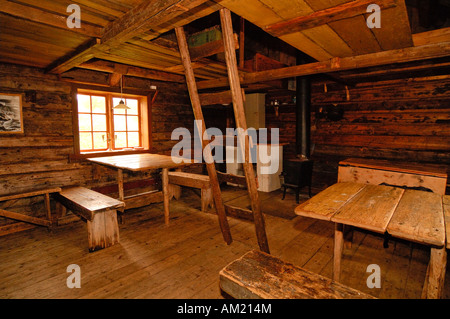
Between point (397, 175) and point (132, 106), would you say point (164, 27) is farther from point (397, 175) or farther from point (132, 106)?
point (397, 175)

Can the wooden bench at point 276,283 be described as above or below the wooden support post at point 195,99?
Result: below

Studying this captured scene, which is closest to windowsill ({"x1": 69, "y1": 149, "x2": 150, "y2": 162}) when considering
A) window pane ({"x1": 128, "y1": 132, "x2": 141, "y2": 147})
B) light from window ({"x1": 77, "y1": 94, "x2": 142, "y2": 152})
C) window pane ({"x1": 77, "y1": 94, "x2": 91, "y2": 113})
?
light from window ({"x1": 77, "y1": 94, "x2": 142, "y2": 152})

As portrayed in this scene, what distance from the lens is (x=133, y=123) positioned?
21.0 ft

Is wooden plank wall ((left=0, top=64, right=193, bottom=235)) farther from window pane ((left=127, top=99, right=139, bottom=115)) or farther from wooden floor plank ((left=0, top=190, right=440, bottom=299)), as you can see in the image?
window pane ((left=127, top=99, right=139, bottom=115))

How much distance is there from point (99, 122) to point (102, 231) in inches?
117

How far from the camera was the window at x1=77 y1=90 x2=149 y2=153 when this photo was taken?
5.54m

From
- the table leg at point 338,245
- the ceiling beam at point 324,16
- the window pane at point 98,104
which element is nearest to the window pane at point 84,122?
the window pane at point 98,104

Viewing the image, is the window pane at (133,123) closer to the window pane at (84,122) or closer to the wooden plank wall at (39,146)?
the window pane at (84,122)

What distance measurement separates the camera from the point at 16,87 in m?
4.58

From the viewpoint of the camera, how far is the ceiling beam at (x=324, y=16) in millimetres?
2271

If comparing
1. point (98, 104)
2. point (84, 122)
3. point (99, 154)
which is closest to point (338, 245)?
point (99, 154)

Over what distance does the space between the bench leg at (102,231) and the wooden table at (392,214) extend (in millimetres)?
2962
